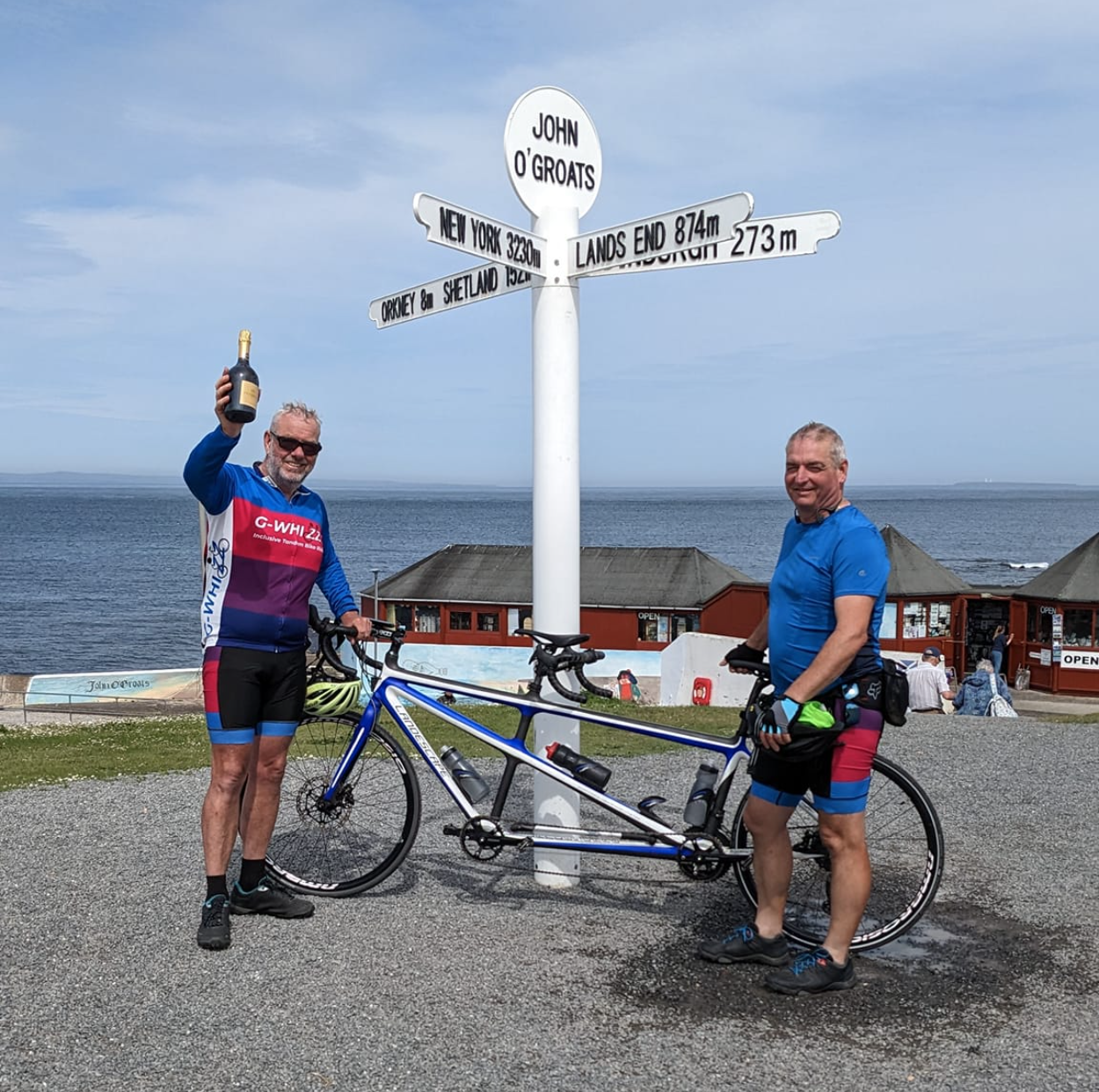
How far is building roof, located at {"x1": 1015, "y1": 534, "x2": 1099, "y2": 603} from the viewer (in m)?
28.3

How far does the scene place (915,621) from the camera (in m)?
31.1

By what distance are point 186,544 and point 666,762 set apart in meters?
135

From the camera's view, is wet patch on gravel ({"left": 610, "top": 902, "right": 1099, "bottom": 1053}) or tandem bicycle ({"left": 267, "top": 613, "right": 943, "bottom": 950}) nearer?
wet patch on gravel ({"left": 610, "top": 902, "right": 1099, "bottom": 1053})

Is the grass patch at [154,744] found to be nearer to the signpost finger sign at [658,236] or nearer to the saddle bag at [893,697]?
the saddle bag at [893,697]

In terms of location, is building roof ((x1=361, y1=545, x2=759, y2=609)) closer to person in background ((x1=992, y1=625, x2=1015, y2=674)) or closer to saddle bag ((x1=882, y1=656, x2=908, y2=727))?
person in background ((x1=992, y1=625, x2=1015, y2=674))

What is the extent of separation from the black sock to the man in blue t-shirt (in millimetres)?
2213

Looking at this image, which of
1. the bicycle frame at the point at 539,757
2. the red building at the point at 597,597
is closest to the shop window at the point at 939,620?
the red building at the point at 597,597

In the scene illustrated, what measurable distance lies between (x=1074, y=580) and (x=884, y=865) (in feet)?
83.5

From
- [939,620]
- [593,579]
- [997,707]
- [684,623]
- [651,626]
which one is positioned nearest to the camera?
[997,707]

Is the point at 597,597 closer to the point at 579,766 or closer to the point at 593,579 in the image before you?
the point at 593,579

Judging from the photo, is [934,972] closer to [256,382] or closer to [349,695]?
[349,695]

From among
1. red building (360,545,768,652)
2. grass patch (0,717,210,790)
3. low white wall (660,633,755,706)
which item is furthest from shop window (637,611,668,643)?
grass patch (0,717,210,790)

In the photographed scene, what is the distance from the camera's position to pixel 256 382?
15.1 feet


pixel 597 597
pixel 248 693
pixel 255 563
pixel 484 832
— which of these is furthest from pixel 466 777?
pixel 597 597
